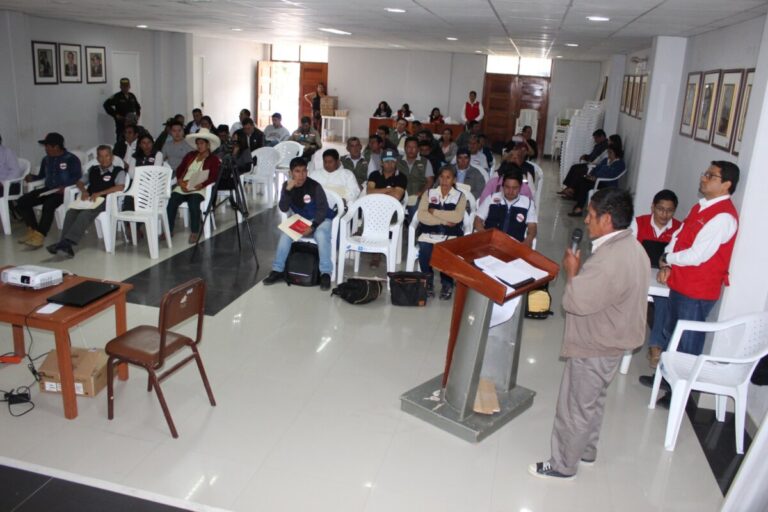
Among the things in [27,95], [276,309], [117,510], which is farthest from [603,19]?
[27,95]

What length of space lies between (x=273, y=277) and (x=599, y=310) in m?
3.73

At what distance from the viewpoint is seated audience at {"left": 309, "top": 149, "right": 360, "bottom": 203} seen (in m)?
6.80

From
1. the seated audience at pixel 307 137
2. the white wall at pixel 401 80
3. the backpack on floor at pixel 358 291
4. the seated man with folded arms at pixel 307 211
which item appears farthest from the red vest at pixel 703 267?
the white wall at pixel 401 80

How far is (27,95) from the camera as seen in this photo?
30.7 feet

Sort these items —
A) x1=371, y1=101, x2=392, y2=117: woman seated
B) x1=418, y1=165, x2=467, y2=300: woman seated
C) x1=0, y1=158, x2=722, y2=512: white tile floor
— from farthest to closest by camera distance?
x1=371, y1=101, x2=392, y2=117: woman seated, x1=418, y1=165, x2=467, y2=300: woman seated, x1=0, y1=158, x2=722, y2=512: white tile floor

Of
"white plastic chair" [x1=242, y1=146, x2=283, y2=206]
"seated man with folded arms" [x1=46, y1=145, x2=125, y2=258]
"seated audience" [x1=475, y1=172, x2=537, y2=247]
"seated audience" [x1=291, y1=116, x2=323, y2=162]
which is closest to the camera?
"seated audience" [x1=475, y1=172, x2=537, y2=247]

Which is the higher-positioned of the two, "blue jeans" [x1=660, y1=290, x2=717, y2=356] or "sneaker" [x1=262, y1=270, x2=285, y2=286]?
"blue jeans" [x1=660, y1=290, x2=717, y2=356]

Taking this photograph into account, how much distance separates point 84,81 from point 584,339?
1032cm

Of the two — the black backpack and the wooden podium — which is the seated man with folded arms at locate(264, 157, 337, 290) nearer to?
the black backpack

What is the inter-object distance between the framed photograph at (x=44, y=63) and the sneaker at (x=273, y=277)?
617cm

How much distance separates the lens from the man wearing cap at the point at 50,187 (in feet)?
22.5

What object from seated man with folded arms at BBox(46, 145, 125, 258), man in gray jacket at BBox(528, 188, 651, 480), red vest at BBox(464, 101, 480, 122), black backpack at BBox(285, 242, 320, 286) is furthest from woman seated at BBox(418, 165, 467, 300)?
red vest at BBox(464, 101, 480, 122)

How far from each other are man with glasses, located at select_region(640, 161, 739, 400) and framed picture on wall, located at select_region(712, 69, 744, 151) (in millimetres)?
1330

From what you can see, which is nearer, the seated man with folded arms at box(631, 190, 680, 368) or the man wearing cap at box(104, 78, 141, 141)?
the seated man with folded arms at box(631, 190, 680, 368)
